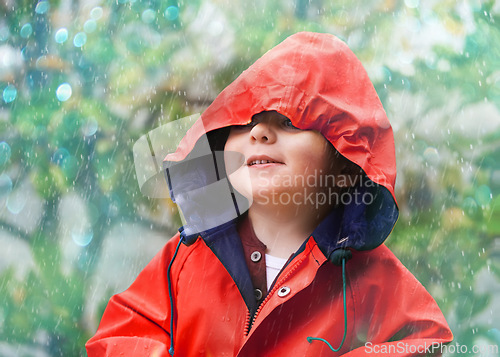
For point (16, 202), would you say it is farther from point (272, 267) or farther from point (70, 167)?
point (272, 267)

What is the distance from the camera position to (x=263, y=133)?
110 cm

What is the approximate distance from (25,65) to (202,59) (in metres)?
0.56

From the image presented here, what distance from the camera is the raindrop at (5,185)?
1.79m

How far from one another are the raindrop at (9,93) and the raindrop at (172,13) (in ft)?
1.74

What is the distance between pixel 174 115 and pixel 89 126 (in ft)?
0.89

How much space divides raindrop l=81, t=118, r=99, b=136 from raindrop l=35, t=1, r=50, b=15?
14.8 inches

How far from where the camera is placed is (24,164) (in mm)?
1775

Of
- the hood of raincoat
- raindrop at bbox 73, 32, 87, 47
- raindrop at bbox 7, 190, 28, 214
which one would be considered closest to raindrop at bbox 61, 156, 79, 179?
raindrop at bbox 7, 190, 28, 214

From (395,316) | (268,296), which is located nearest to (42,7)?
(268,296)

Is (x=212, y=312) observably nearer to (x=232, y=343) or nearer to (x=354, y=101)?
(x=232, y=343)

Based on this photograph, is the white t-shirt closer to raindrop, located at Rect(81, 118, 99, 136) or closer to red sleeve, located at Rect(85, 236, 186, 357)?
red sleeve, located at Rect(85, 236, 186, 357)

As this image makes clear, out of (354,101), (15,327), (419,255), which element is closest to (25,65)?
(15,327)

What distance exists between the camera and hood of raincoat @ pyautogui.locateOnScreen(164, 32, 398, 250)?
1085 mm

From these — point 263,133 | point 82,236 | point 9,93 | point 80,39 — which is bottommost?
point 82,236
